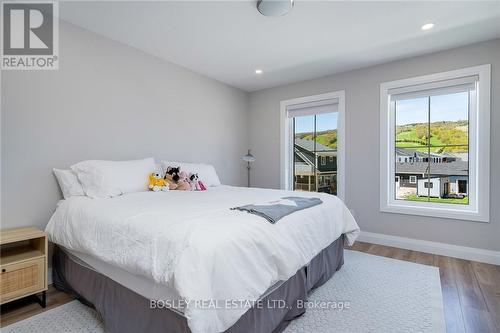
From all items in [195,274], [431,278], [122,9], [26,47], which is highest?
[122,9]

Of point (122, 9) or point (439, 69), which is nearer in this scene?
point (122, 9)

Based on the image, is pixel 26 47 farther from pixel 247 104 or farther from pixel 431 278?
pixel 431 278

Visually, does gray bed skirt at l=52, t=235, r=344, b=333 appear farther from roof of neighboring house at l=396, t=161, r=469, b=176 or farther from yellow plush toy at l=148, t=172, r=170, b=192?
roof of neighboring house at l=396, t=161, r=469, b=176

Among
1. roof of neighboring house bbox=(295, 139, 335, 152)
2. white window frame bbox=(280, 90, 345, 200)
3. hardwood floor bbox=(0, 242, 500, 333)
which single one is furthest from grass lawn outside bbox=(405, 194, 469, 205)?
roof of neighboring house bbox=(295, 139, 335, 152)

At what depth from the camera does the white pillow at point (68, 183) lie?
2.20 meters

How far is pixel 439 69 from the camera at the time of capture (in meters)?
2.98

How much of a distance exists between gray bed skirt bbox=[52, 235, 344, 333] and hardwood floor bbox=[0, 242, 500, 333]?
27cm

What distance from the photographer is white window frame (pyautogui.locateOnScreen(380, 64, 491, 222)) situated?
8.94 ft

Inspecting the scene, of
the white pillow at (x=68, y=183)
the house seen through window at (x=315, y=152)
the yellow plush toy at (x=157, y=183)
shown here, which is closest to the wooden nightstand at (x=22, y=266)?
the white pillow at (x=68, y=183)

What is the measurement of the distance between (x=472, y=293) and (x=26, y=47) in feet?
14.7

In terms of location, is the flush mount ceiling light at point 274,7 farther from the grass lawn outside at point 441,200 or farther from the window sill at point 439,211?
the grass lawn outside at point 441,200

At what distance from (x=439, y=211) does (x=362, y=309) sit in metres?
1.96

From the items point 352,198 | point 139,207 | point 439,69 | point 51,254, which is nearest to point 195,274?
point 139,207

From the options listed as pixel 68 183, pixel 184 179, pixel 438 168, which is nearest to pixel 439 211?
pixel 438 168
